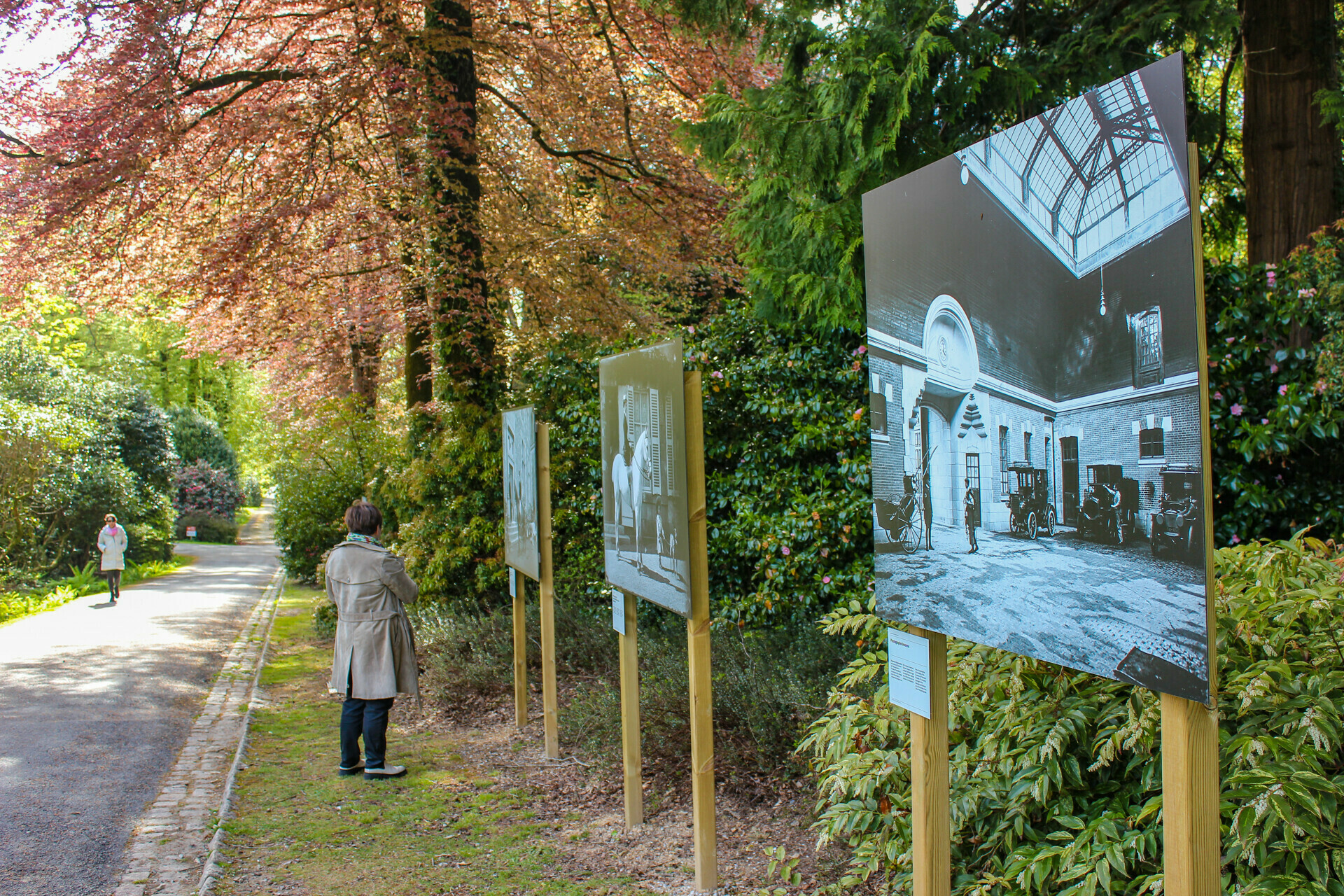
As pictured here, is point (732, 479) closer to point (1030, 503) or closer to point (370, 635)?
point (370, 635)

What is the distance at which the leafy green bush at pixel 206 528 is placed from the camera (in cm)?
3259

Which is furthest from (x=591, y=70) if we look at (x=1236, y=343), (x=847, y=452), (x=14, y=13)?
(x=1236, y=343)

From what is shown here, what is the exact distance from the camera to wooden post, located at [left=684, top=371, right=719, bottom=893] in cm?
392

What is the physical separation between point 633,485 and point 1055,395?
2.76 meters

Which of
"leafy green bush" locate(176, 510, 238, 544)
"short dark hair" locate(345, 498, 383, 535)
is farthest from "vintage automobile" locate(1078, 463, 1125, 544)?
"leafy green bush" locate(176, 510, 238, 544)

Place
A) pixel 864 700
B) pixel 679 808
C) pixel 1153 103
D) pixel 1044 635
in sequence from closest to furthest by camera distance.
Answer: pixel 1153 103, pixel 1044 635, pixel 864 700, pixel 679 808

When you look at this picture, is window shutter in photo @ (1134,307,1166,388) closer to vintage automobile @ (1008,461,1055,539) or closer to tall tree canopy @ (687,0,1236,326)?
vintage automobile @ (1008,461,1055,539)

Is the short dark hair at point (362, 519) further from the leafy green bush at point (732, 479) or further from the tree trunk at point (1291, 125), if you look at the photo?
the tree trunk at point (1291, 125)

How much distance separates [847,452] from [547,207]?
6499mm

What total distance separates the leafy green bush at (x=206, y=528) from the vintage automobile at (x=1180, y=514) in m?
35.8

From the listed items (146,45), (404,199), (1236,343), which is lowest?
(1236,343)

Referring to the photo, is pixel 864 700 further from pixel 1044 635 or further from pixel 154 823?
pixel 154 823

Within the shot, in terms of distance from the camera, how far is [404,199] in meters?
10.1

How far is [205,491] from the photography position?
33750 millimetres
